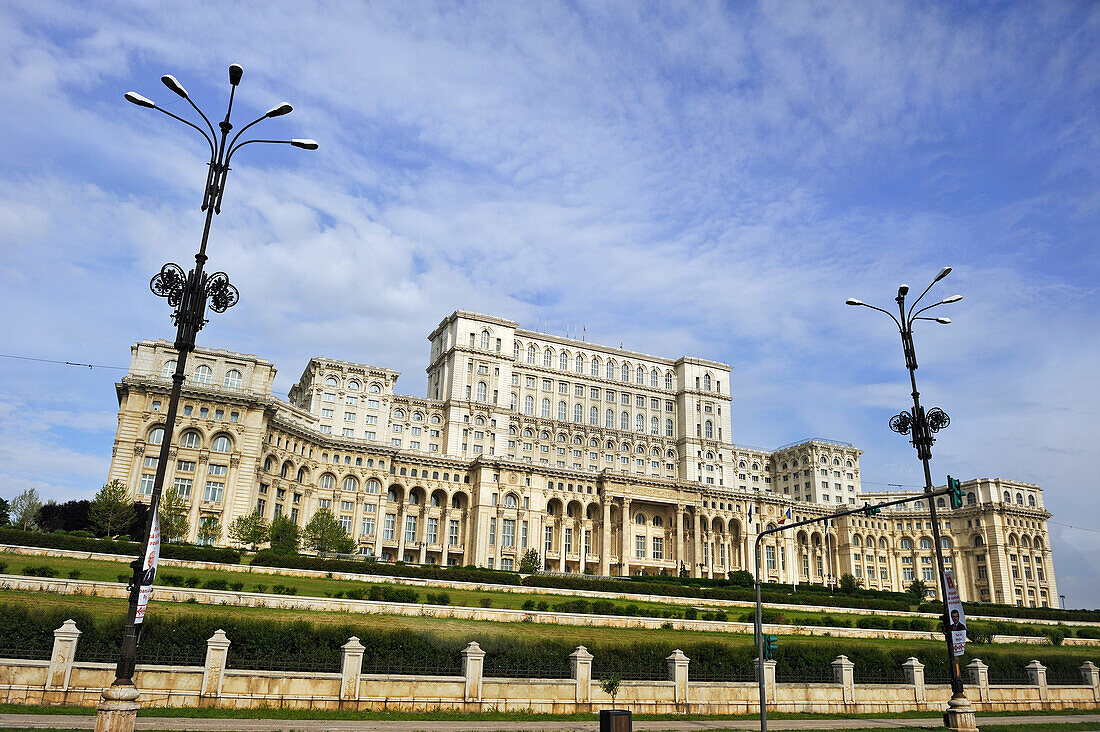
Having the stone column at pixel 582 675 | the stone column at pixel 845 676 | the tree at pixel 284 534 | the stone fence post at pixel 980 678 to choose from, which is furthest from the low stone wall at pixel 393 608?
the tree at pixel 284 534

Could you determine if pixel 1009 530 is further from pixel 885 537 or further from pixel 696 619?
pixel 696 619

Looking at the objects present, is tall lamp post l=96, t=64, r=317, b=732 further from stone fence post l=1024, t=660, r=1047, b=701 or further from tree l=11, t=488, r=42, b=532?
tree l=11, t=488, r=42, b=532

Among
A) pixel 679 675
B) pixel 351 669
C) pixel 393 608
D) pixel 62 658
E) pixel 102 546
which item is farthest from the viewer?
pixel 102 546

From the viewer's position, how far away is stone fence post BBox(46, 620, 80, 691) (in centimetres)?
2436

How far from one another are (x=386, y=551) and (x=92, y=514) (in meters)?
41.7

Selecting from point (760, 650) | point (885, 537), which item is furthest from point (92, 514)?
point (885, 537)

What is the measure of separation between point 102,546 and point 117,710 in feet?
133

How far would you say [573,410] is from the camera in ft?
402

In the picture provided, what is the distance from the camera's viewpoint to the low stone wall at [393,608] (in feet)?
129

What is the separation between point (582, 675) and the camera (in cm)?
3036

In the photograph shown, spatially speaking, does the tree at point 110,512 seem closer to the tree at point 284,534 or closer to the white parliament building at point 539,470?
the white parliament building at point 539,470

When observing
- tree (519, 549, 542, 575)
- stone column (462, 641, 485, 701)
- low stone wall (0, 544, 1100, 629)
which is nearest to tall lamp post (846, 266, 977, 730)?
stone column (462, 641, 485, 701)

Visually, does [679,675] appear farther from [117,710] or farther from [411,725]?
[117,710]

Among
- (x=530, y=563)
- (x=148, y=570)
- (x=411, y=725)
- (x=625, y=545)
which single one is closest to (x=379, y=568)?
(x=411, y=725)
